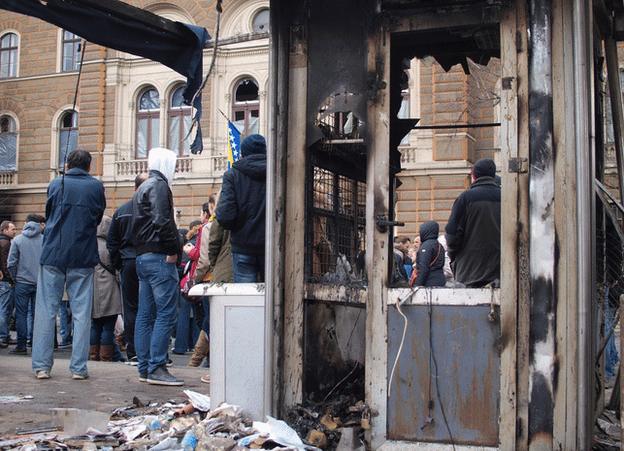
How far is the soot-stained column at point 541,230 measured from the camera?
4574 mm

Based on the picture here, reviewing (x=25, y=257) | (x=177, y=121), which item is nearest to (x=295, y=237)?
(x=25, y=257)

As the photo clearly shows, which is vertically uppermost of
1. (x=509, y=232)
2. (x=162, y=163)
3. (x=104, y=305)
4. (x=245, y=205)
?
(x=162, y=163)

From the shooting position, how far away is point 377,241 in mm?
4988

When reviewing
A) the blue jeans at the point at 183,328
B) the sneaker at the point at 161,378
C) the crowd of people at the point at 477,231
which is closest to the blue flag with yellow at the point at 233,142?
the blue jeans at the point at 183,328

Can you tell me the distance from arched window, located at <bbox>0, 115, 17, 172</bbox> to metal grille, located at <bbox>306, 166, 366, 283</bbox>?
32.1m

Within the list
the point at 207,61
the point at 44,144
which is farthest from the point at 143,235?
the point at 44,144

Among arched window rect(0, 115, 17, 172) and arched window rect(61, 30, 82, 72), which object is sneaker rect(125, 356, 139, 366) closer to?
arched window rect(61, 30, 82, 72)

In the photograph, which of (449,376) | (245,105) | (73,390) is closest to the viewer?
(449,376)

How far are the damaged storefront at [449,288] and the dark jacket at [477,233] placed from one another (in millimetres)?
1200

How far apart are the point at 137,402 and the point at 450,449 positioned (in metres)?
2.47

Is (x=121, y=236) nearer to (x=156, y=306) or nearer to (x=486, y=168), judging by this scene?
(x=156, y=306)

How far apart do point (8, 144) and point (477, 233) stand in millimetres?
33252

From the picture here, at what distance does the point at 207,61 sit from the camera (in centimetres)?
3041

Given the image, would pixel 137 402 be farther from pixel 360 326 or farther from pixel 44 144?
pixel 44 144
